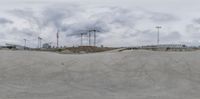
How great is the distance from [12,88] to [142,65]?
28.3 ft

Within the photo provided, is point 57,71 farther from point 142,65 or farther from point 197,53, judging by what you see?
point 197,53

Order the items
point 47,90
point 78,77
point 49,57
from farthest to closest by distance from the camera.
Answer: point 49,57 < point 78,77 < point 47,90

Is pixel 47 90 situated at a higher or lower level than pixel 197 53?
lower

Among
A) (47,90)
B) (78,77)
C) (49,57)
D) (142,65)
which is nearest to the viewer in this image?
(47,90)

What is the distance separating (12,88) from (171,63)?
10517 mm

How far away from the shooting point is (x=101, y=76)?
21.7m

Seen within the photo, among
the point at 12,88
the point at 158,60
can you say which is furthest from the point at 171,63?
the point at 12,88

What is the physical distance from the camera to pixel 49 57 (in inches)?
980

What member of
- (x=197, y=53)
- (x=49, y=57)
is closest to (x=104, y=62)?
(x=49, y=57)

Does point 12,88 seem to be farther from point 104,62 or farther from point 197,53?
point 197,53

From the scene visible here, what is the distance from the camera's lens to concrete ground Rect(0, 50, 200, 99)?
1848cm

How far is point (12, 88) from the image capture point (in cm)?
1912

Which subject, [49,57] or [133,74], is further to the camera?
[49,57]

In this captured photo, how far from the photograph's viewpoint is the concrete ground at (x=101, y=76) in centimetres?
1848
